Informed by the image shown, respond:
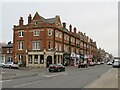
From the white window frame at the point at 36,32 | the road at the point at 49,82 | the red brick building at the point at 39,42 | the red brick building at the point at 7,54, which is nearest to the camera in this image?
the road at the point at 49,82

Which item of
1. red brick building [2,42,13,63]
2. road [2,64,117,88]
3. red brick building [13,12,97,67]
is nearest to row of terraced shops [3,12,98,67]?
red brick building [13,12,97,67]

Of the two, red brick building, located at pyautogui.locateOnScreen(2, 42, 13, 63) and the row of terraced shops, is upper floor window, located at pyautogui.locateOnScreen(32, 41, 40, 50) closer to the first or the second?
the row of terraced shops

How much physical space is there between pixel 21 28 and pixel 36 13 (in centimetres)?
549

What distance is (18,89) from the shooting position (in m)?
15.5

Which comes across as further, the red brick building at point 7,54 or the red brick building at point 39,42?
the red brick building at point 7,54

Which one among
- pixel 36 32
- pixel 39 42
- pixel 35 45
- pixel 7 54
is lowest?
pixel 7 54

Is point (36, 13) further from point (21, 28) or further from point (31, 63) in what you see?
point (31, 63)

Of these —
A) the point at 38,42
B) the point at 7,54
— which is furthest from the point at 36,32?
the point at 7,54

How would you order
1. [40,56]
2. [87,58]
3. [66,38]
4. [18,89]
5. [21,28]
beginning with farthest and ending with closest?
[87,58], [66,38], [21,28], [40,56], [18,89]

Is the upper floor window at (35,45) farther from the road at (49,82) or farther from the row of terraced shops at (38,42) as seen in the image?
the road at (49,82)

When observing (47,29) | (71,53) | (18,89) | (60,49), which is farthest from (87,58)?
(18,89)

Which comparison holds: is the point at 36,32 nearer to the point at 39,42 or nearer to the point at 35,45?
the point at 39,42

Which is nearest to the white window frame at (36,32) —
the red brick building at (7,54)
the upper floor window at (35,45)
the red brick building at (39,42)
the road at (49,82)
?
the red brick building at (39,42)

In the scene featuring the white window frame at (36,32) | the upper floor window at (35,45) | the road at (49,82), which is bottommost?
the road at (49,82)
